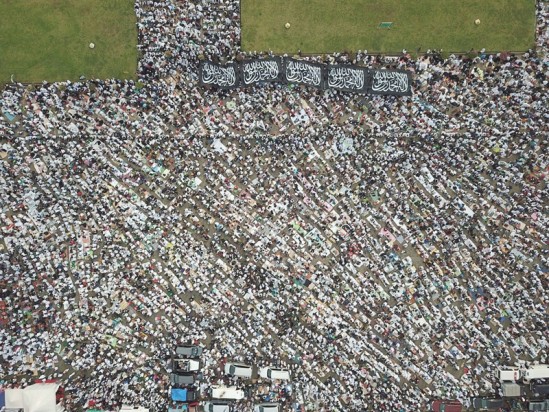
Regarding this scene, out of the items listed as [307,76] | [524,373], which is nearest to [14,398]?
[307,76]

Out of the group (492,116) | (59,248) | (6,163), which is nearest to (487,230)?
(492,116)

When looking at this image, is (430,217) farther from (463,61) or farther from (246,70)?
(246,70)

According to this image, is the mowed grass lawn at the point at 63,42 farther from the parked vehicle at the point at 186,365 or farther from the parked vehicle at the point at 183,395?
the parked vehicle at the point at 183,395

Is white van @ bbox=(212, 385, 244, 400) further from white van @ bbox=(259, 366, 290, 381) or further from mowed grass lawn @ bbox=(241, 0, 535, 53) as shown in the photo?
mowed grass lawn @ bbox=(241, 0, 535, 53)

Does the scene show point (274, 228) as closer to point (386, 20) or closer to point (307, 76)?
point (307, 76)

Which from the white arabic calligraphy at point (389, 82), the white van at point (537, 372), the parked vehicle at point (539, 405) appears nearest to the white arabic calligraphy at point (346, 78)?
the white arabic calligraphy at point (389, 82)
